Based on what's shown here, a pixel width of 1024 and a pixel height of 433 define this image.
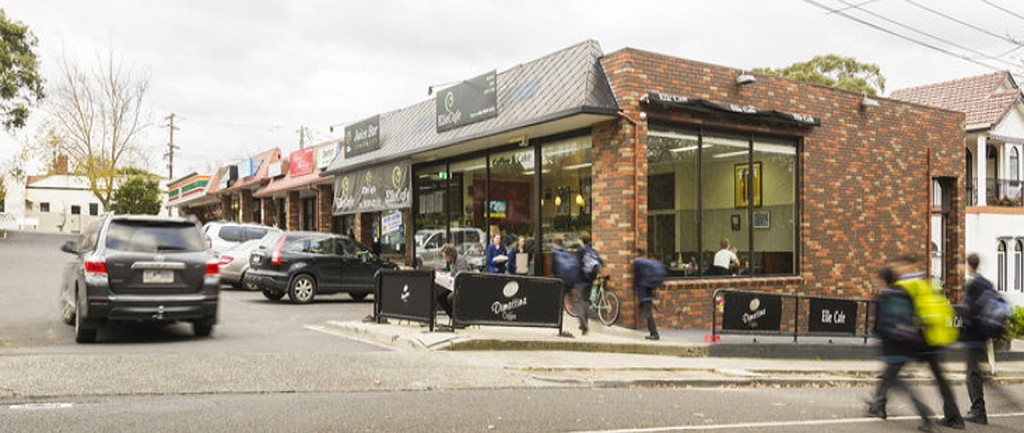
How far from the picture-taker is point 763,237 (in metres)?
16.4

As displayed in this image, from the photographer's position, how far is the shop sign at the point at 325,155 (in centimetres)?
2619

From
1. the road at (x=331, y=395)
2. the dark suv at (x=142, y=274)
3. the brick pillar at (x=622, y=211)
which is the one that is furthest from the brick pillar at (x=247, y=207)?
the dark suv at (x=142, y=274)

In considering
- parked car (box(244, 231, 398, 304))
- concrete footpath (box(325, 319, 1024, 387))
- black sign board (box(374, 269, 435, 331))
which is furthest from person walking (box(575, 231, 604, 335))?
parked car (box(244, 231, 398, 304))

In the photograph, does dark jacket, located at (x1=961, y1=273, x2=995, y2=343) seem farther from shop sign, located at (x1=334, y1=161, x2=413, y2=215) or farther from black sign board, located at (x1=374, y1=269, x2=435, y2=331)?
shop sign, located at (x1=334, y1=161, x2=413, y2=215)

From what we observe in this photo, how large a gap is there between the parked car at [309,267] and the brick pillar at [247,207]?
2053 cm

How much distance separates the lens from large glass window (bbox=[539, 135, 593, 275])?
15.8 meters

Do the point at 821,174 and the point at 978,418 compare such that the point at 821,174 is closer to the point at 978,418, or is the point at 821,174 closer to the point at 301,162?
the point at 978,418

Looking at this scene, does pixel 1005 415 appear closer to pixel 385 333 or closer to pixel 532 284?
pixel 532 284

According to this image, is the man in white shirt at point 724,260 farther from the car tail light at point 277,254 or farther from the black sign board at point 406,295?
the car tail light at point 277,254

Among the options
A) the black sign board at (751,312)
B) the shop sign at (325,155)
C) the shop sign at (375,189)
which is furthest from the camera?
the shop sign at (325,155)

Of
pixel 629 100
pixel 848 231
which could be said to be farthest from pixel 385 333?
pixel 848 231

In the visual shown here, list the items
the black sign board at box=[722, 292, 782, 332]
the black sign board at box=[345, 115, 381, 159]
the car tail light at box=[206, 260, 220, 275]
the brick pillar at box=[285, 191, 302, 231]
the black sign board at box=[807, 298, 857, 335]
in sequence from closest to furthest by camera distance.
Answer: the car tail light at box=[206, 260, 220, 275] → the black sign board at box=[722, 292, 782, 332] → the black sign board at box=[807, 298, 857, 335] → the black sign board at box=[345, 115, 381, 159] → the brick pillar at box=[285, 191, 302, 231]

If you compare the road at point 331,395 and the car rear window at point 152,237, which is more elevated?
the car rear window at point 152,237

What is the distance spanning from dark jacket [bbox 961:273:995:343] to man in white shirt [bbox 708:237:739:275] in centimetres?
757
